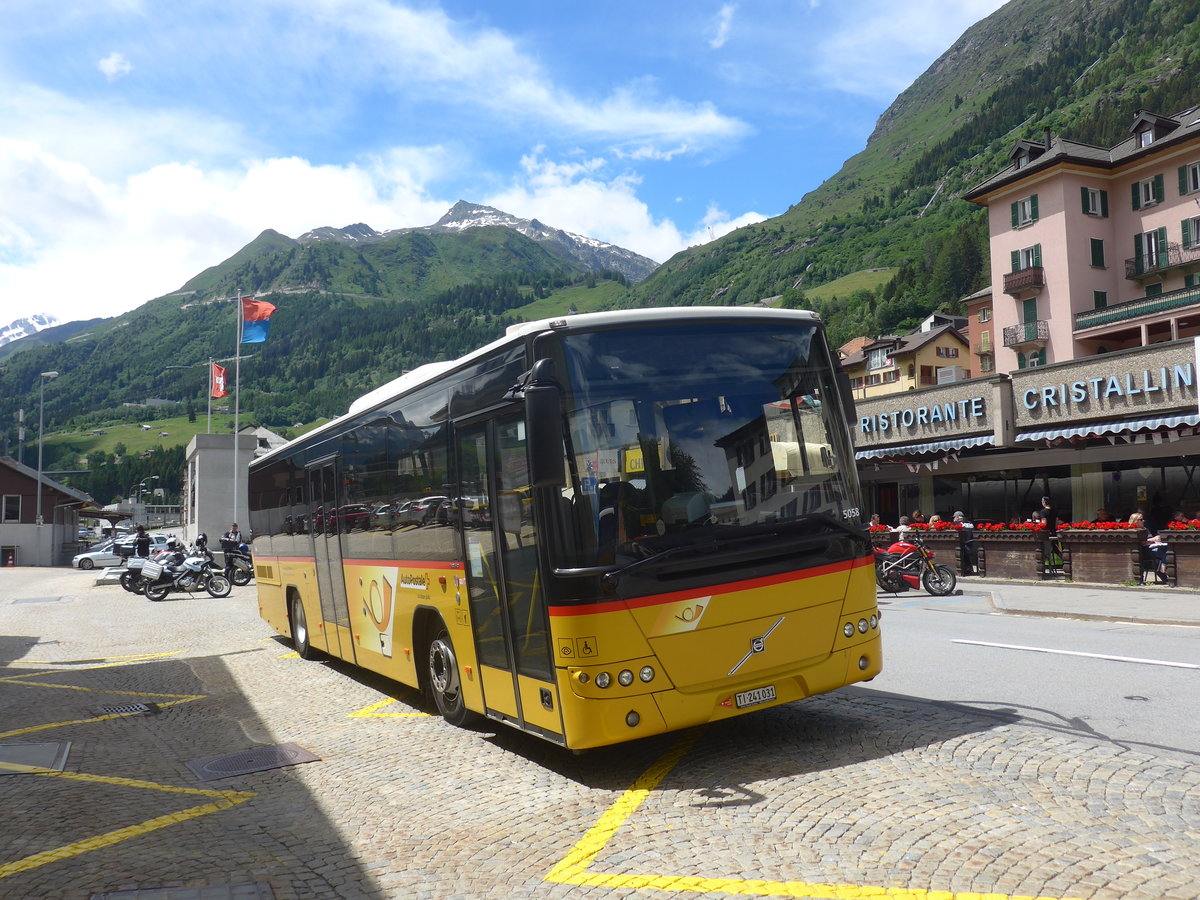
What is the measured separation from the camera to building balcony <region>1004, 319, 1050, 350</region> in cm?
5391

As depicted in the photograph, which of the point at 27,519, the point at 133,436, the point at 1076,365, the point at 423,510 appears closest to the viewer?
the point at 423,510

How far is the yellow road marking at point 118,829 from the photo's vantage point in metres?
5.14

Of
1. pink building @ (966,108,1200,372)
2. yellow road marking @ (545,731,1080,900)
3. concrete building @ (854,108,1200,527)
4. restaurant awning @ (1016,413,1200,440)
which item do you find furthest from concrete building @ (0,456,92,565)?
yellow road marking @ (545,731,1080,900)

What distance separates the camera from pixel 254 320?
44.4m

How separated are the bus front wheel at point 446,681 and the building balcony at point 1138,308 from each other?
47654 mm

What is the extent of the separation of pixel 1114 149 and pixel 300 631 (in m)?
55.6

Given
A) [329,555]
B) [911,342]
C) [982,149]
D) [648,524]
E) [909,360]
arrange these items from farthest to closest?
1. [982,149]
2. [911,342]
3. [909,360]
4. [329,555]
5. [648,524]

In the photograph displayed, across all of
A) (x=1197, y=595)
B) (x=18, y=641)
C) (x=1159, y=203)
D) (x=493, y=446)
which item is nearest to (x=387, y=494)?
(x=493, y=446)

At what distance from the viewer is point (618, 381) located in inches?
244

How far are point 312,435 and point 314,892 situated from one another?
326 inches

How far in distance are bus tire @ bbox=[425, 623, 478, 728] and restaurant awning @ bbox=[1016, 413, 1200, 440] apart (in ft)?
68.6

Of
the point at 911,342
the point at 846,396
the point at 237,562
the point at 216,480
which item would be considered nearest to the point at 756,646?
the point at 846,396

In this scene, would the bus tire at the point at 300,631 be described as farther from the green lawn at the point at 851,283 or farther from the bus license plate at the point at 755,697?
the green lawn at the point at 851,283

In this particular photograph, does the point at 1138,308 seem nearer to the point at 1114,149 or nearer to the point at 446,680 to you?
the point at 1114,149
